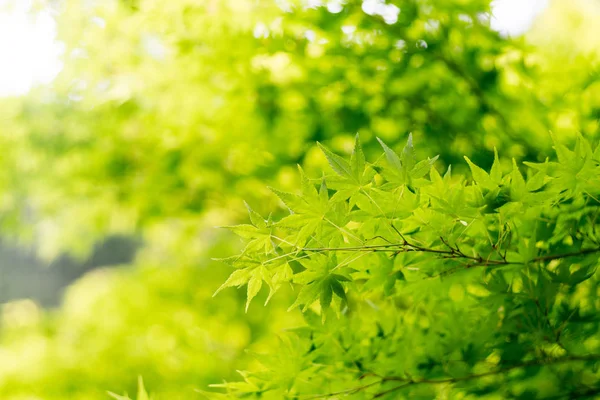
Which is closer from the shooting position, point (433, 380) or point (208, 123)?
point (433, 380)

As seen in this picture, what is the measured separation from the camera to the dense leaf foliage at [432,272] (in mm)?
619

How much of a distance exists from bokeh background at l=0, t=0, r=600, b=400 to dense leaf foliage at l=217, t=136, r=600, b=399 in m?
0.51

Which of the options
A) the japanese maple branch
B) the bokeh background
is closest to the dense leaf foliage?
the japanese maple branch

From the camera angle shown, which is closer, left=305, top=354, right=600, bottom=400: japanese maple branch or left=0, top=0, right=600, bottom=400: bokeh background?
left=305, top=354, right=600, bottom=400: japanese maple branch

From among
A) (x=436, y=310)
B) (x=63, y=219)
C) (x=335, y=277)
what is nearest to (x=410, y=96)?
(x=436, y=310)

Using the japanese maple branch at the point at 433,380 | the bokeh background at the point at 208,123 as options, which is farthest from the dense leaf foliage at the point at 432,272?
the bokeh background at the point at 208,123

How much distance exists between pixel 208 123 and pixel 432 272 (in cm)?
159

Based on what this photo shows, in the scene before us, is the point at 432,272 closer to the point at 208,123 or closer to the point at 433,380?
the point at 433,380

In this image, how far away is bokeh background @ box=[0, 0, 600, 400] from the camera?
4.77ft

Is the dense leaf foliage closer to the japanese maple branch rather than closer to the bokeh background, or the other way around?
the japanese maple branch

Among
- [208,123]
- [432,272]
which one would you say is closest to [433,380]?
[432,272]

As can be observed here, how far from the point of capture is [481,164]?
1.22m

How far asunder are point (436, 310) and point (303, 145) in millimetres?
906

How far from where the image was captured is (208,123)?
7.04 feet
